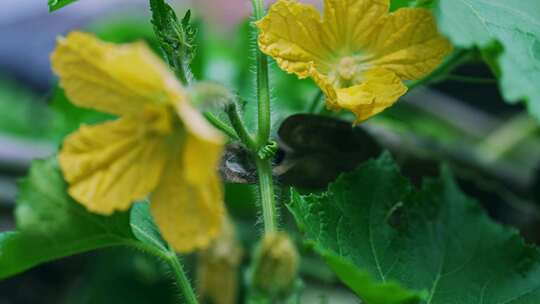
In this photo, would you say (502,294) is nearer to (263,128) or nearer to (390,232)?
(390,232)

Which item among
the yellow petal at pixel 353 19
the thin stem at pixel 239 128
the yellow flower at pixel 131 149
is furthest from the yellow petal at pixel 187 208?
the yellow petal at pixel 353 19

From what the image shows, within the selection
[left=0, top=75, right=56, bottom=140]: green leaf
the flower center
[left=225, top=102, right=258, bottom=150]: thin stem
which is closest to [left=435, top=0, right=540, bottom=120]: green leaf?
the flower center

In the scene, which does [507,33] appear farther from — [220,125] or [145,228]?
[145,228]

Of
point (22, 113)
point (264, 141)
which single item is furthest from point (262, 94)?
point (22, 113)

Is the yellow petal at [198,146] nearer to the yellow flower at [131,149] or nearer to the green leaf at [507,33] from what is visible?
the yellow flower at [131,149]

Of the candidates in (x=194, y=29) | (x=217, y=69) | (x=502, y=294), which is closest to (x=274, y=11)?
(x=194, y=29)

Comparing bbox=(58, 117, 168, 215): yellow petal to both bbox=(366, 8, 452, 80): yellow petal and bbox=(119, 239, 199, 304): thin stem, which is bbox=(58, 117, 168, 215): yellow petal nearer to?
bbox=(119, 239, 199, 304): thin stem
